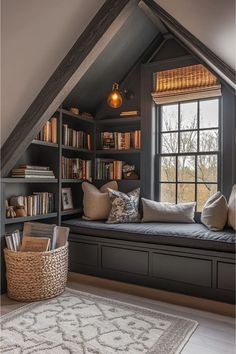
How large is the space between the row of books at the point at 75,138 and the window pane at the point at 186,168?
1287 mm

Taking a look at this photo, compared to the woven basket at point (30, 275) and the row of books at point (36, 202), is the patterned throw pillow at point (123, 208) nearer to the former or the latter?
the row of books at point (36, 202)

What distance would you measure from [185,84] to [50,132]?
5.68 feet

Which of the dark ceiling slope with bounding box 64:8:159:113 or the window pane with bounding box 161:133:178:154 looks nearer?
the dark ceiling slope with bounding box 64:8:159:113

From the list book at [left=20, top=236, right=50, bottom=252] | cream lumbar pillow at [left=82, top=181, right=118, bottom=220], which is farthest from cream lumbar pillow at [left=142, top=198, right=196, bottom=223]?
book at [left=20, top=236, right=50, bottom=252]

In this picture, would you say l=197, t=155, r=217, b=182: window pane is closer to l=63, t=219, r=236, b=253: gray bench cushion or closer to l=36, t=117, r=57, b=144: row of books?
l=63, t=219, r=236, b=253: gray bench cushion

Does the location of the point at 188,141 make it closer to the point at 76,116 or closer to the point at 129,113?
the point at 129,113

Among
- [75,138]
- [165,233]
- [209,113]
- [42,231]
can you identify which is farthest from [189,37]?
[42,231]

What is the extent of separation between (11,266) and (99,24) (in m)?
2.27

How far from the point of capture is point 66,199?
12.0 ft

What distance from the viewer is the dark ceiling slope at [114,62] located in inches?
127

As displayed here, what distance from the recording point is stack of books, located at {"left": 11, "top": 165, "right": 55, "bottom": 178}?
2969 millimetres

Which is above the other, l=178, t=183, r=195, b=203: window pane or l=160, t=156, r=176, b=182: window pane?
l=160, t=156, r=176, b=182: window pane

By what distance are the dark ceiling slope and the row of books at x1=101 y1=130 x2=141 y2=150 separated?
0.50m

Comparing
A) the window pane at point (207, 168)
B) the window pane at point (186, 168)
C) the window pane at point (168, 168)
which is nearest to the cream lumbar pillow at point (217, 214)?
the window pane at point (207, 168)
